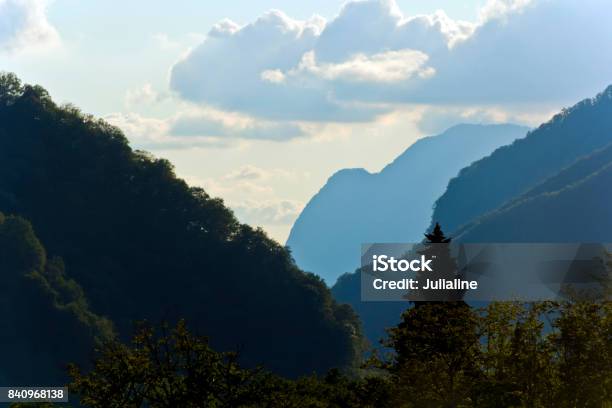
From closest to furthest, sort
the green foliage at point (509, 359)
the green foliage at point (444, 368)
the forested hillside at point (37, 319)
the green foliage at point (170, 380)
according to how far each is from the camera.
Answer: the green foliage at point (170, 380)
the green foliage at point (444, 368)
the green foliage at point (509, 359)
the forested hillside at point (37, 319)

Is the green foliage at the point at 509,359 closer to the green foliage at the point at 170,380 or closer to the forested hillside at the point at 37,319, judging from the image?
the green foliage at the point at 170,380

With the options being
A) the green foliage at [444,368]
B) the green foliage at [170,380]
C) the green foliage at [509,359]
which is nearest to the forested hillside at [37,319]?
the green foliage at [444,368]

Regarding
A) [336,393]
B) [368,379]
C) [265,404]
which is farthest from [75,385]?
[336,393]

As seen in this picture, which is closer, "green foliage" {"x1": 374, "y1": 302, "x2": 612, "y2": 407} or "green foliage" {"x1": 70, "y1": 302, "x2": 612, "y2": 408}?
"green foliage" {"x1": 70, "y1": 302, "x2": 612, "y2": 408}

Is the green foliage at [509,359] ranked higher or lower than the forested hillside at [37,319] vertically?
lower

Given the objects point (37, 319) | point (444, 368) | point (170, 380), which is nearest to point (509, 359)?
point (444, 368)

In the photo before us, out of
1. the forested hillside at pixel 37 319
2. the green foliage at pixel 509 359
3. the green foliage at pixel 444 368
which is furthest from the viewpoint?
the forested hillside at pixel 37 319

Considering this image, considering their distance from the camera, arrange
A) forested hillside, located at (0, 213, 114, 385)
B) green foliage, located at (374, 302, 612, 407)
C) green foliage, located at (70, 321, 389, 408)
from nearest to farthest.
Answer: green foliage, located at (70, 321, 389, 408), green foliage, located at (374, 302, 612, 407), forested hillside, located at (0, 213, 114, 385)

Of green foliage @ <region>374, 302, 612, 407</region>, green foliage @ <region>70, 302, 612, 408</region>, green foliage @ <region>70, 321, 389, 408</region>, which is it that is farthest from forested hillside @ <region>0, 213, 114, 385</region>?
green foliage @ <region>70, 321, 389, 408</region>

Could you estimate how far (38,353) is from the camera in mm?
177750

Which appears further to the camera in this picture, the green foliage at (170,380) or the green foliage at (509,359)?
the green foliage at (509,359)

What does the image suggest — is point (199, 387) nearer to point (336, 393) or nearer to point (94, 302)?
point (336, 393)

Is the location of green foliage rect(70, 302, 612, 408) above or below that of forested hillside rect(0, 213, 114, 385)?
below

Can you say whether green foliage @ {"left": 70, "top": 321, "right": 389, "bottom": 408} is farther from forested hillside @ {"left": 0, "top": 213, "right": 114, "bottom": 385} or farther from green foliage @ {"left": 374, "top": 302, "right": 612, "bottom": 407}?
forested hillside @ {"left": 0, "top": 213, "right": 114, "bottom": 385}
